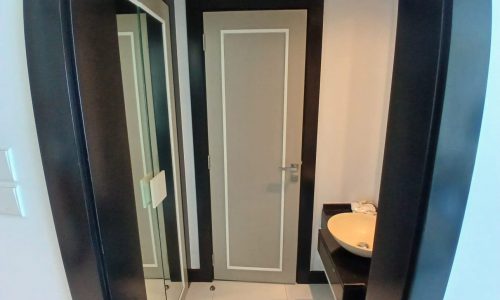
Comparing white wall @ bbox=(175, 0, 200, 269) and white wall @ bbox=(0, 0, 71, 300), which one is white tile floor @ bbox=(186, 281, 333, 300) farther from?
white wall @ bbox=(0, 0, 71, 300)

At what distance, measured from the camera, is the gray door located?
174 centimetres

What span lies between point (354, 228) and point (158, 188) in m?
1.25

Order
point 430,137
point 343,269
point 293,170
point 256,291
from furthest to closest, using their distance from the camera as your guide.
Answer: point 256,291, point 293,170, point 343,269, point 430,137

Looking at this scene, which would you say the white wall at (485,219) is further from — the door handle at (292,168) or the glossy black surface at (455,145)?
the door handle at (292,168)

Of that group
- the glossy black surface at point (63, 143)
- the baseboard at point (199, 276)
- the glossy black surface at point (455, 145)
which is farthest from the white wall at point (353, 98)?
the glossy black surface at point (63, 143)

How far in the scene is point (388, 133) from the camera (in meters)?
0.67

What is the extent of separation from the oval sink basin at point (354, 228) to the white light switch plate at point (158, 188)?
3.43 feet

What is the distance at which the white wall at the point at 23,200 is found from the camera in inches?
23.9

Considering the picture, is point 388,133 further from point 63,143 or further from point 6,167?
point 6,167

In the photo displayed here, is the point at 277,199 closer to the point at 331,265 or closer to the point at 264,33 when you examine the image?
Result: the point at 331,265

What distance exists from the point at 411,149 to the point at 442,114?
0.10 meters

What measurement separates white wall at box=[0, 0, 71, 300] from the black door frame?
0.06m

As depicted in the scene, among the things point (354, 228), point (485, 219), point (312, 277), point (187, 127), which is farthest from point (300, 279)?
point (485, 219)

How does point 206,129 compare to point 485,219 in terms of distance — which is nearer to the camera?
point 485,219
